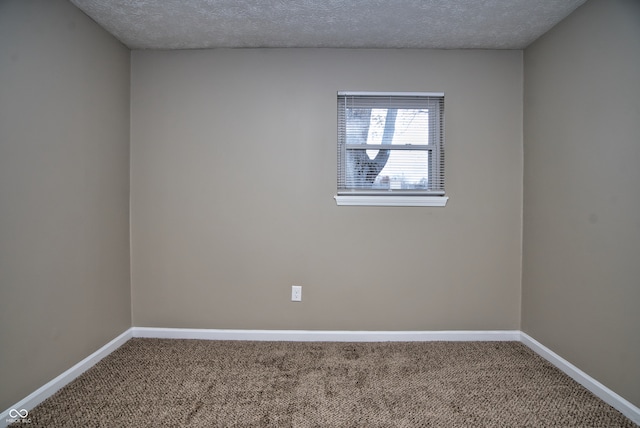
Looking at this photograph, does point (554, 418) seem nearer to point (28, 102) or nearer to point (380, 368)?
point (380, 368)

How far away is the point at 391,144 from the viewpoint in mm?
2576

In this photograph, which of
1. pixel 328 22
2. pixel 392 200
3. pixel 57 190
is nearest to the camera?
pixel 57 190

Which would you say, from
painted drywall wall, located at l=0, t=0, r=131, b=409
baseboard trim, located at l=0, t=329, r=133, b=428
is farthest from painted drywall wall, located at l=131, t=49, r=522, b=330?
baseboard trim, located at l=0, t=329, r=133, b=428

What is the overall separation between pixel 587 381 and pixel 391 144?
2.09m

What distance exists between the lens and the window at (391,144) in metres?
2.58

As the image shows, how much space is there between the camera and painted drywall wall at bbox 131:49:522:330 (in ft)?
8.41

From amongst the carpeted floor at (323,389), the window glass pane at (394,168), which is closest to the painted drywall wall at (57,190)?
the carpeted floor at (323,389)

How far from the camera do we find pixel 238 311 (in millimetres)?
2609

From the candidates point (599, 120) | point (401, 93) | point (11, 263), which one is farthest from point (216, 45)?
point (599, 120)

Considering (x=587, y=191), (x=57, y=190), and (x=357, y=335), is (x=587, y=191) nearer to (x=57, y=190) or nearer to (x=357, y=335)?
(x=357, y=335)

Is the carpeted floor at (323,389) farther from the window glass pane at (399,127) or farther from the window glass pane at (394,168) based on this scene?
the window glass pane at (399,127)

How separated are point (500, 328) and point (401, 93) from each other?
7.13 feet

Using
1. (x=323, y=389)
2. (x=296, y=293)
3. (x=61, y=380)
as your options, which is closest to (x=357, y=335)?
(x=296, y=293)

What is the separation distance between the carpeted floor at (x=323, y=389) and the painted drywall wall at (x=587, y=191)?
331 millimetres
